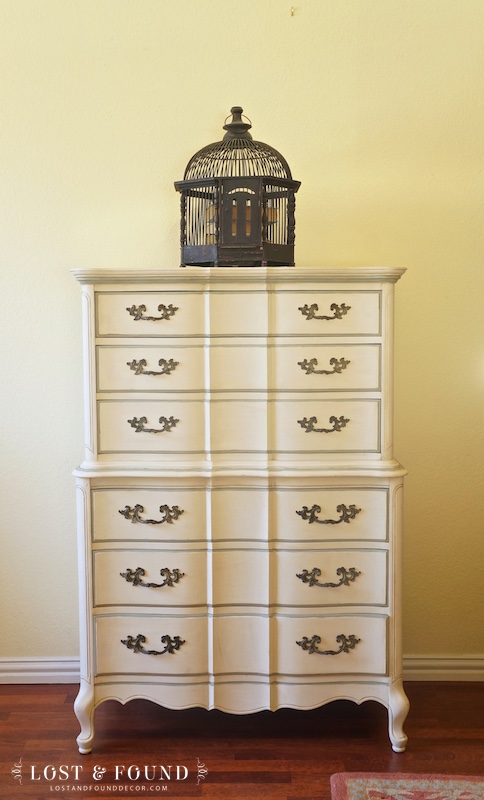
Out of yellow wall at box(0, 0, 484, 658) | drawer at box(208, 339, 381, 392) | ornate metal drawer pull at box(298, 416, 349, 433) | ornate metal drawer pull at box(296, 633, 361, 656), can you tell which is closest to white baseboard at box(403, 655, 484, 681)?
yellow wall at box(0, 0, 484, 658)

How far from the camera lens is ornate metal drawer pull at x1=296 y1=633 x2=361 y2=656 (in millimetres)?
2354

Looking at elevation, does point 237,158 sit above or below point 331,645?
above

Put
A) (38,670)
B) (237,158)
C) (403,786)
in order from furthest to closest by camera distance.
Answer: (38,670) → (237,158) → (403,786)

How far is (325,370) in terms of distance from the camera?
2.30 metres

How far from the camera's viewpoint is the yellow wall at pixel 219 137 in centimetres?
273

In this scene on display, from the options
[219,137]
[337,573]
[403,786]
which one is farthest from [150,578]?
[219,137]

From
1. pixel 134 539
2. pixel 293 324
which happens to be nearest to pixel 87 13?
pixel 293 324

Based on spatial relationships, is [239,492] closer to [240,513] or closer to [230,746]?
[240,513]

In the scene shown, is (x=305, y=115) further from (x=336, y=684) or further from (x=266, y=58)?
(x=336, y=684)

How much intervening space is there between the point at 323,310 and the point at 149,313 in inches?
20.1

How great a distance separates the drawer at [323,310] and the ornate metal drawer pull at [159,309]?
0.30 m

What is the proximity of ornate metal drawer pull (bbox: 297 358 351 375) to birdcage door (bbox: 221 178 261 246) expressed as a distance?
0.40 m

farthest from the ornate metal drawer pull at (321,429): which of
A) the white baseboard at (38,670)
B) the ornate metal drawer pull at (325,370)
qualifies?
the white baseboard at (38,670)

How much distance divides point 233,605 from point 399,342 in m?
1.12
